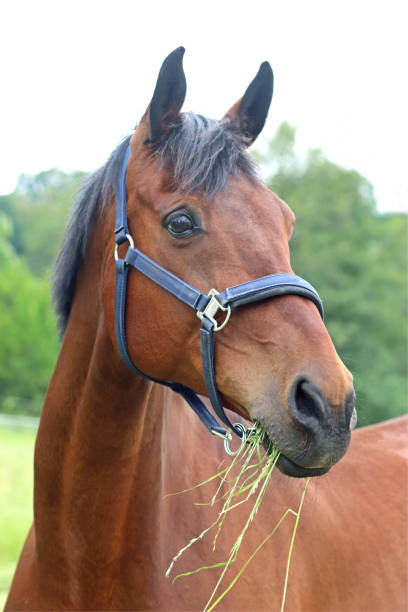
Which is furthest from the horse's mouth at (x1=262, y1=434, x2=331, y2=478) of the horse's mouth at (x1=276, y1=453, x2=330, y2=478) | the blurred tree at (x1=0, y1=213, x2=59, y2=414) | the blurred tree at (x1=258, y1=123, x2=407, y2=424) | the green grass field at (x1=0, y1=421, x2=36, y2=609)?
the blurred tree at (x1=0, y1=213, x2=59, y2=414)

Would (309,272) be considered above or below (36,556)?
above

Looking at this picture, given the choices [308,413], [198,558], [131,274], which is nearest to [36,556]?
[198,558]

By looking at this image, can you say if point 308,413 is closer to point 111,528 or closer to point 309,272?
point 111,528

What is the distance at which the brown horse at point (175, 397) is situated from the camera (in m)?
2.15

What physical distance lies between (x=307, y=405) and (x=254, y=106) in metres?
Result: 1.42

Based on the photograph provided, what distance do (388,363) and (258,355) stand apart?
2726 cm

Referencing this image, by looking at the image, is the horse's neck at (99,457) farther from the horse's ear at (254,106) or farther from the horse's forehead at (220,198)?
the horse's ear at (254,106)

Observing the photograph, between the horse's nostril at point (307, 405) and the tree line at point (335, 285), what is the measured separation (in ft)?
72.1

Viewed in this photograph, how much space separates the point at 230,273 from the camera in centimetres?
230

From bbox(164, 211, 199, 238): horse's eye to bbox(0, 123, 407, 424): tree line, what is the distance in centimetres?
2177

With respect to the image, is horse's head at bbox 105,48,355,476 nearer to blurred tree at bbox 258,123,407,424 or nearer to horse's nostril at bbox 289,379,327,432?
horse's nostril at bbox 289,379,327,432

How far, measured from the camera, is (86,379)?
278 cm

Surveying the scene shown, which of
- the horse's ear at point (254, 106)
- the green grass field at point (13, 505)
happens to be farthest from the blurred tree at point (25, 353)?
the horse's ear at point (254, 106)

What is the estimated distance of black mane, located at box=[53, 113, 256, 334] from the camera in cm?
242
